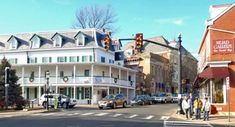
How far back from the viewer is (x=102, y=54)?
233 ft

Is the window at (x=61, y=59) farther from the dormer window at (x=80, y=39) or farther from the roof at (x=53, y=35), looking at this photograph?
the dormer window at (x=80, y=39)

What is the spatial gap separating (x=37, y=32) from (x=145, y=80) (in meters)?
27.4

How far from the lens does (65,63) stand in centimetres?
6756

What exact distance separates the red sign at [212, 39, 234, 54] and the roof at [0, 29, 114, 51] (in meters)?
34.7

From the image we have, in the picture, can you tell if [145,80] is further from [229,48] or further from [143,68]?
[229,48]

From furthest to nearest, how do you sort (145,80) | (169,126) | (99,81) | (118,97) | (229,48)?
(145,80) < (99,81) < (118,97) < (229,48) < (169,126)

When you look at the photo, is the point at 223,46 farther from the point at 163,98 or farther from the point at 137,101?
the point at 163,98

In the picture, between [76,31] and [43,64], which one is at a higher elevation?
[76,31]

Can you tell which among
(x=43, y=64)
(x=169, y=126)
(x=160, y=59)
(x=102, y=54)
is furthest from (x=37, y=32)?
(x=169, y=126)

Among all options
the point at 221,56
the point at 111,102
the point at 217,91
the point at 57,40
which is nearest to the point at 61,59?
the point at 57,40

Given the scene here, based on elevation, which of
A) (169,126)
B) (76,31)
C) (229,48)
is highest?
(76,31)

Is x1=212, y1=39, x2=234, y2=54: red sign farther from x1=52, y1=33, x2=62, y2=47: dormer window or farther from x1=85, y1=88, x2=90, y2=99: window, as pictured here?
x1=52, y1=33, x2=62, y2=47: dormer window

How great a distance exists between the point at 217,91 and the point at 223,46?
3812 mm

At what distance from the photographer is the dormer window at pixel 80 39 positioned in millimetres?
69500
